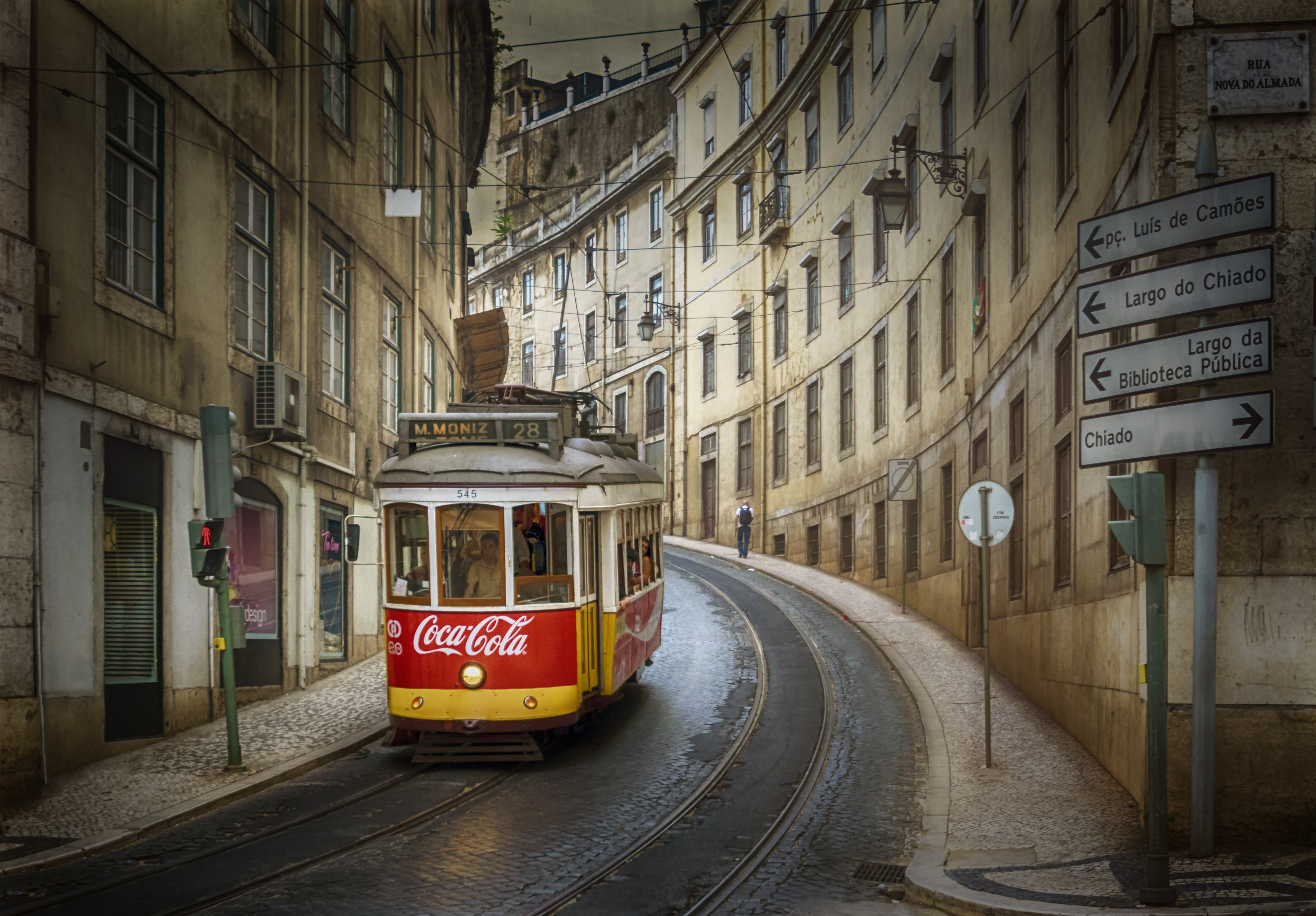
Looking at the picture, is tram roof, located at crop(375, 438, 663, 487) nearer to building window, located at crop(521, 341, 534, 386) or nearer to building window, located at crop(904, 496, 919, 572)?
building window, located at crop(904, 496, 919, 572)

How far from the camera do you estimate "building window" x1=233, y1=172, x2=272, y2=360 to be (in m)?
16.3

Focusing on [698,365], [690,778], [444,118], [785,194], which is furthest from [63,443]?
[698,365]

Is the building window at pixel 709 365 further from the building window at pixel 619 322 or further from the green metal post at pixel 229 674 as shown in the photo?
the green metal post at pixel 229 674

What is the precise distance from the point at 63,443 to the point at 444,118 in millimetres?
17926

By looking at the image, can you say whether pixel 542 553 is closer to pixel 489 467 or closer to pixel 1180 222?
pixel 489 467

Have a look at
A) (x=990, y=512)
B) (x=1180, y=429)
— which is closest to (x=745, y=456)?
(x=990, y=512)

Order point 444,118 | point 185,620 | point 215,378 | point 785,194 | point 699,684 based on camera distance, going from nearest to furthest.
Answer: point 185,620
point 215,378
point 699,684
point 444,118
point 785,194

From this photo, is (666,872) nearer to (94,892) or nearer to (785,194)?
(94,892)

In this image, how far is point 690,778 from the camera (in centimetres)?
1209

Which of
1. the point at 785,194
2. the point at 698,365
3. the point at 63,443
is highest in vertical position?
the point at 785,194

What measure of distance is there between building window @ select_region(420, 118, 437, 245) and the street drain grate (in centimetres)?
1869

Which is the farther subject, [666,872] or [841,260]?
[841,260]

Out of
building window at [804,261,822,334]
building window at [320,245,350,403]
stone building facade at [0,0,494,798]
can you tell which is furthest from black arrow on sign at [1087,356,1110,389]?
building window at [804,261,822,334]

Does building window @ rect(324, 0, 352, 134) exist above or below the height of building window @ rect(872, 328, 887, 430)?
above
